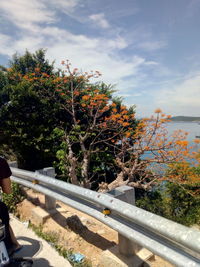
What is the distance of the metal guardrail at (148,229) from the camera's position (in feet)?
4.44

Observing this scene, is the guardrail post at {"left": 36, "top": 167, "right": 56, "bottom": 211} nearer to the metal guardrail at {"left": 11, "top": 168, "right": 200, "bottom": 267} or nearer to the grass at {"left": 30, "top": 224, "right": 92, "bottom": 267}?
the grass at {"left": 30, "top": 224, "right": 92, "bottom": 267}

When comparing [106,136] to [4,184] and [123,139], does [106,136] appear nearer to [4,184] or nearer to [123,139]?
[123,139]

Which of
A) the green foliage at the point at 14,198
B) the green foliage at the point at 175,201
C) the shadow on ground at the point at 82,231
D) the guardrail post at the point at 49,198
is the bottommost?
the green foliage at the point at 175,201

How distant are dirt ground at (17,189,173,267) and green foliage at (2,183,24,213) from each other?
0.24m

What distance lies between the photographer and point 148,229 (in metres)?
1.71

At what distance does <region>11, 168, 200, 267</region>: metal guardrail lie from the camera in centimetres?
135

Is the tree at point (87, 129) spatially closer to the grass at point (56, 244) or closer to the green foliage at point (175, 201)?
the green foliage at point (175, 201)

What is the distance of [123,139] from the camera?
859 cm

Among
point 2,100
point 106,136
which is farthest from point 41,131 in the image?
point 106,136

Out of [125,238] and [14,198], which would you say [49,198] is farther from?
[125,238]

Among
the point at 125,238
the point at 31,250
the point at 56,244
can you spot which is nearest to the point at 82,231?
the point at 56,244

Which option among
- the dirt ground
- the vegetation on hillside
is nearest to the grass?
the dirt ground

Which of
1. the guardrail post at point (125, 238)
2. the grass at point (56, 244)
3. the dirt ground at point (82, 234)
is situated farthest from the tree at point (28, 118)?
the guardrail post at point (125, 238)

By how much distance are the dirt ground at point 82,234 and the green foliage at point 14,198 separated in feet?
0.80
